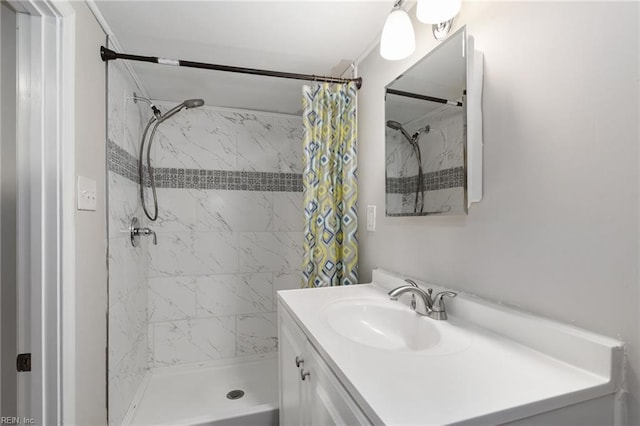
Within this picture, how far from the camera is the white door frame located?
0.98m

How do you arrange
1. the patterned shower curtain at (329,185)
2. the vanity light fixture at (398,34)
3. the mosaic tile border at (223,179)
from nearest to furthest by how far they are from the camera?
1. the vanity light fixture at (398,34)
2. the patterned shower curtain at (329,185)
3. the mosaic tile border at (223,179)

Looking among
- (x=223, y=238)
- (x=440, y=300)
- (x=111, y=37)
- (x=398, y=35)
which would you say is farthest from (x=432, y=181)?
(x=223, y=238)

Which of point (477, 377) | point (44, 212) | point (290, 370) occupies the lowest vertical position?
point (290, 370)

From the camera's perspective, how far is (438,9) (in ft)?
3.26

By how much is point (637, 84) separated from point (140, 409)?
104 inches

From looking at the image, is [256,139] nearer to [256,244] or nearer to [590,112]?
[256,244]

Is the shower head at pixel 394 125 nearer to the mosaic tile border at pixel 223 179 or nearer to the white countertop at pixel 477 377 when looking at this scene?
the white countertop at pixel 477 377

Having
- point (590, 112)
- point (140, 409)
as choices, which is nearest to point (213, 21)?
point (590, 112)

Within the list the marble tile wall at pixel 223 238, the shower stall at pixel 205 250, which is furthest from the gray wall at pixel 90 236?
the marble tile wall at pixel 223 238

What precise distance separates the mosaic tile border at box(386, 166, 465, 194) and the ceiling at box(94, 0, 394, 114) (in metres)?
0.76

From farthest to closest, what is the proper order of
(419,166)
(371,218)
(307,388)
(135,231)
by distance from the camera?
(135,231) < (371,218) < (419,166) < (307,388)

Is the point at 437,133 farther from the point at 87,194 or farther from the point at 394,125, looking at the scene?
the point at 87,194

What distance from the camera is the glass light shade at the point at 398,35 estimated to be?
1131mm

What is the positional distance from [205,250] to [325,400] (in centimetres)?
188
